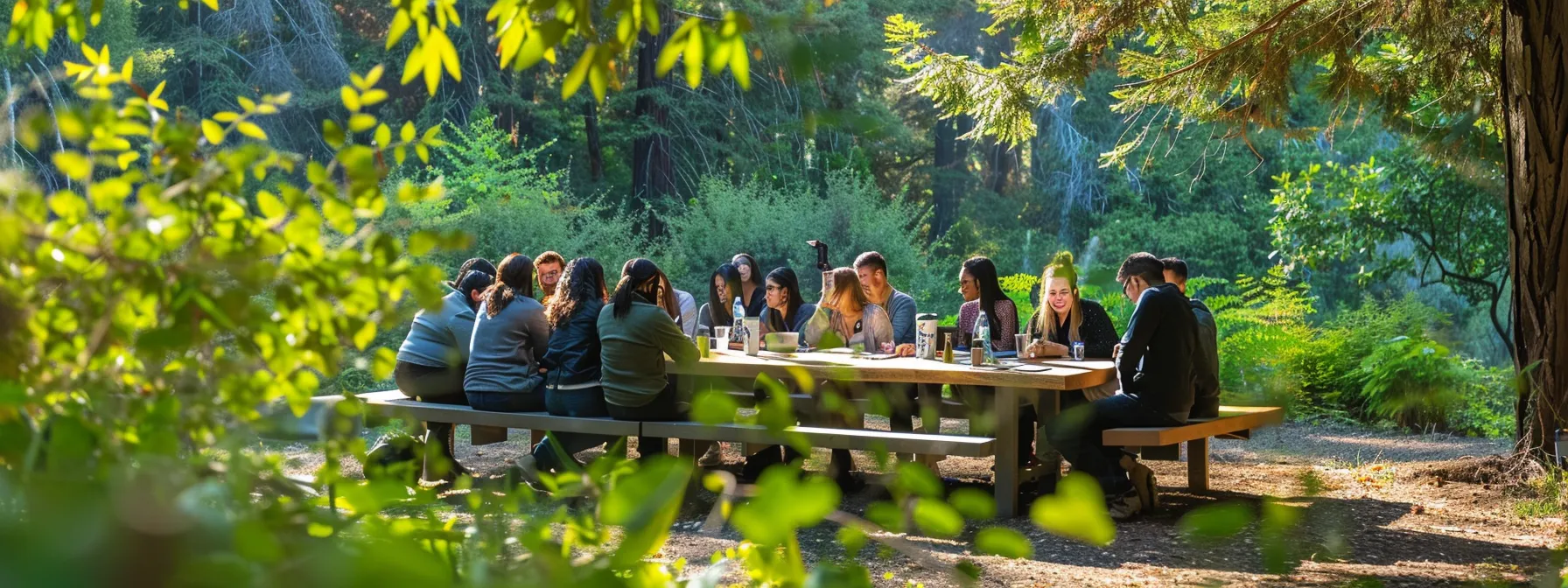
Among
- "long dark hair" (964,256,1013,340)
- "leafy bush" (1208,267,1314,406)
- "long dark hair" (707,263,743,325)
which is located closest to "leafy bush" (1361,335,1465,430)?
"leafy bush" (1208,267,1314,406)

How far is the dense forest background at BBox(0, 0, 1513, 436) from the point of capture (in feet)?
40.1

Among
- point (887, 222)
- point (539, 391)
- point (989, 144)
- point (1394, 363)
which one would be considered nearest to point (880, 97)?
point (989, 144)

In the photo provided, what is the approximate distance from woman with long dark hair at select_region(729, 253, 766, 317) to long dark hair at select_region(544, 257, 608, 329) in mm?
2201

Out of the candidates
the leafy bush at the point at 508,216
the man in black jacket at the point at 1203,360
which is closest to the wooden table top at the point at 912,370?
the man in black jacket at the point at 1203,360

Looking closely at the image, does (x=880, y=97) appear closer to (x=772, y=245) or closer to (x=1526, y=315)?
(x=772, y=245)

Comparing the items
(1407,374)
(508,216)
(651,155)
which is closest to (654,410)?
(1407,374)

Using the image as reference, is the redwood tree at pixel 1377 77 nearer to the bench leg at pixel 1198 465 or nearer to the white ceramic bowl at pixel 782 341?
the bench leg at pixel 1198 465

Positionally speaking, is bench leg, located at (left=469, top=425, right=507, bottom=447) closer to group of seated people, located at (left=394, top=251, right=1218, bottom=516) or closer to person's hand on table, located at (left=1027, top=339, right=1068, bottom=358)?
group of seated people, located at (left=394, top=251, right=1218, bottom=516)

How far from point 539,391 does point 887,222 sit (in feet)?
35.8

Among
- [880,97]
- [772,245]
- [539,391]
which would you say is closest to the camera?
[539,391]

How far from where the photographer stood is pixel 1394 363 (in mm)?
11562

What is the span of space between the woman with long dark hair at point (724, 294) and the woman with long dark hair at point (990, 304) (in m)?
1.64

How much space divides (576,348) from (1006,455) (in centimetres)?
222

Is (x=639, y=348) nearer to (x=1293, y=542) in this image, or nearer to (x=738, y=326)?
(x=738, y=326)
